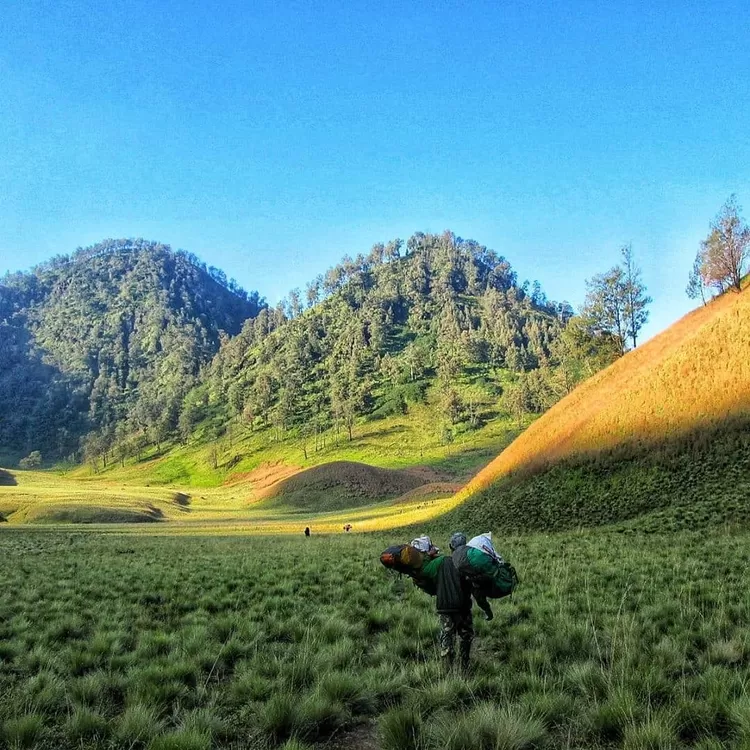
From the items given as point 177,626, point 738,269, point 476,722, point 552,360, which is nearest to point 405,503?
point 738,269

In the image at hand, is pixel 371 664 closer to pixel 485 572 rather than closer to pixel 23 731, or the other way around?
pixel 485 572

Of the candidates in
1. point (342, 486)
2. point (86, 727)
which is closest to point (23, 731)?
point (86, 727)

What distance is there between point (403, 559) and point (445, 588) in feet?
2.24

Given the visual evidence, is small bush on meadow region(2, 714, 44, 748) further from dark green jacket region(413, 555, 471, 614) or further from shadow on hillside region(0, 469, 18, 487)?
shadow on hillside region(0, 469, 18, 487)

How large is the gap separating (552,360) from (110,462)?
154m

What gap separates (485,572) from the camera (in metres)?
6.87

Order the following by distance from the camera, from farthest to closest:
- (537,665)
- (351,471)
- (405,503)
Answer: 1. (351,471)
2. (405,503)
3. (537,665)

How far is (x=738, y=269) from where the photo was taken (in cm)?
5291

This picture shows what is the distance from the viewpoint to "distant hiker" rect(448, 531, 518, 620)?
6.87 meters

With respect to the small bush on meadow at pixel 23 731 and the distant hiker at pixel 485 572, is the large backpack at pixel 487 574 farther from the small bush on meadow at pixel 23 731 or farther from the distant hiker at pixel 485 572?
the small bush on meadow at pixel 23 731

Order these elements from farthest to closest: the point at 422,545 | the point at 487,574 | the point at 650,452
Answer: the point at 650,452
the point at 422,545
the point at 487,574

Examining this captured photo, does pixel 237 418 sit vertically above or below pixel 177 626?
above

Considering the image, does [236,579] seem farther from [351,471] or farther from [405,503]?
[351,471]

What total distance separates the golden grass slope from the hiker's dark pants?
29.4 meters
